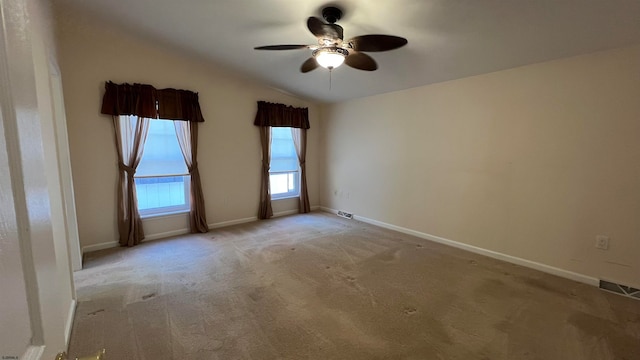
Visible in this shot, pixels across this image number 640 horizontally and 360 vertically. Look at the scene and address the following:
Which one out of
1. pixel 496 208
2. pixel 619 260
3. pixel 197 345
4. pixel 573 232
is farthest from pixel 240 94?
pixel 619 260

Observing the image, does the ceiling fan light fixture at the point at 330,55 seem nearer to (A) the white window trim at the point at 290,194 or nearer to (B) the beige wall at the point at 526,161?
(B) the beige wall at the point at 526,161

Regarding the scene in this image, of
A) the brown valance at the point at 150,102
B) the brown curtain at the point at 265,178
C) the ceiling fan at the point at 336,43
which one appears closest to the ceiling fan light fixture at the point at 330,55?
the ceiling fan at the point at 336,43

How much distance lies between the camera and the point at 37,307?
1.72 feet

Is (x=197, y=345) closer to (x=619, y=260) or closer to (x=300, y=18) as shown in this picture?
(x=300, y=18)

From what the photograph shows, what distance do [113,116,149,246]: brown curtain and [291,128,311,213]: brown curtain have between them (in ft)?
8.59

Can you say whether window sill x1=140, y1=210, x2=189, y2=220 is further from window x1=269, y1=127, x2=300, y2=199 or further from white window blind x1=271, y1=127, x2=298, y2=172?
white window blind x1=271, y1=127, x2=298, y2=172

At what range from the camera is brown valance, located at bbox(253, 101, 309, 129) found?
4.99 meters

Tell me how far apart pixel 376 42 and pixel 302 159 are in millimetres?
3552

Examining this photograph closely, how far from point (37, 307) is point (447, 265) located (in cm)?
351

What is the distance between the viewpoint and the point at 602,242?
9.11 ft

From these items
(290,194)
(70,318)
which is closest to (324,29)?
(70,318)

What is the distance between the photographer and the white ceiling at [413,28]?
2.25 metres

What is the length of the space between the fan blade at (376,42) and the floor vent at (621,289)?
3055mm

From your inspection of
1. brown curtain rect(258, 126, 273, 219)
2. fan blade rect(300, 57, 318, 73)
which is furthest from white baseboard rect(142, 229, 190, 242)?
fan blade rect(300, 57, 318, 73)
